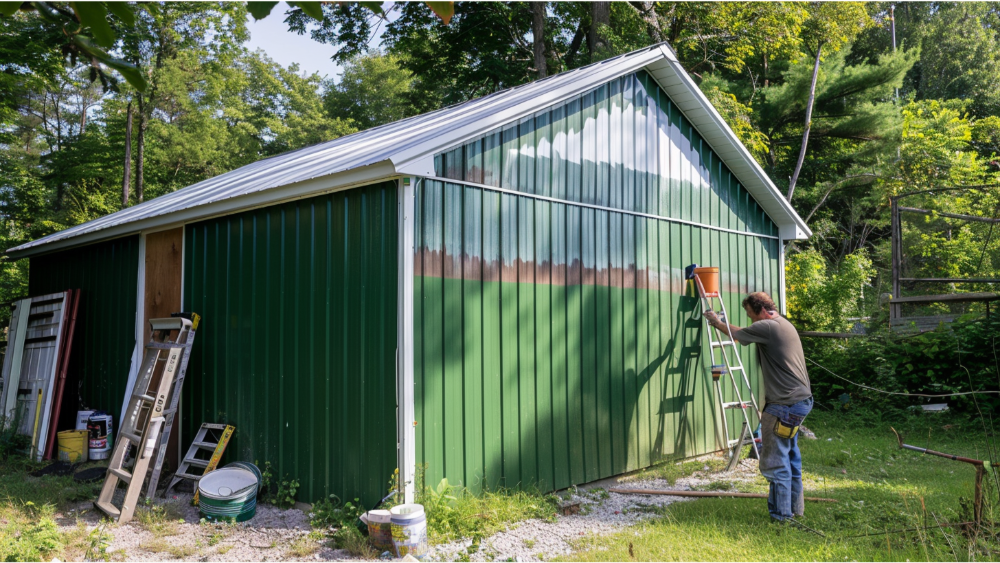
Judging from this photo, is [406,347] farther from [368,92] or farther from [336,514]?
[368,92]

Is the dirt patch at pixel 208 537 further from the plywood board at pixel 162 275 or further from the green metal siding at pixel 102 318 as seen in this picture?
the green metal siding at pixel 102 318

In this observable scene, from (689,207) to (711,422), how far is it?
2681 millimetres

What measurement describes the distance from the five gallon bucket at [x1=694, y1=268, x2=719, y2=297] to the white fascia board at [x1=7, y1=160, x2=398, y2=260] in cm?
448

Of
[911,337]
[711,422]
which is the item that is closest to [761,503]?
[711,422]

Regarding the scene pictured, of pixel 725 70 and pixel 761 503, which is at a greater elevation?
pixel 725 70

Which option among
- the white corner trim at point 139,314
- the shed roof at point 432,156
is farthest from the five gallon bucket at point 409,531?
the white corner trim at point 139,314

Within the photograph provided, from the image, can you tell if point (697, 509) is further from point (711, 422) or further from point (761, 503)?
point (711, 422)

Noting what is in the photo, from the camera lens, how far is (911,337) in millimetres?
11383

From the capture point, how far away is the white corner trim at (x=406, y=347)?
5301 millimetres

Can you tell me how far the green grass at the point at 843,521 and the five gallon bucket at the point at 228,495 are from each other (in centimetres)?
274

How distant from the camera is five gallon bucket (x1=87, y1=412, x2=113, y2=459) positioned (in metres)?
8.12

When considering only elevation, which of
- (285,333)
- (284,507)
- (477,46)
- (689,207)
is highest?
(477,46)

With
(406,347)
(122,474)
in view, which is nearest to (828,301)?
(406,347)

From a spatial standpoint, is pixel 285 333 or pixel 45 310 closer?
pixel 285 333
